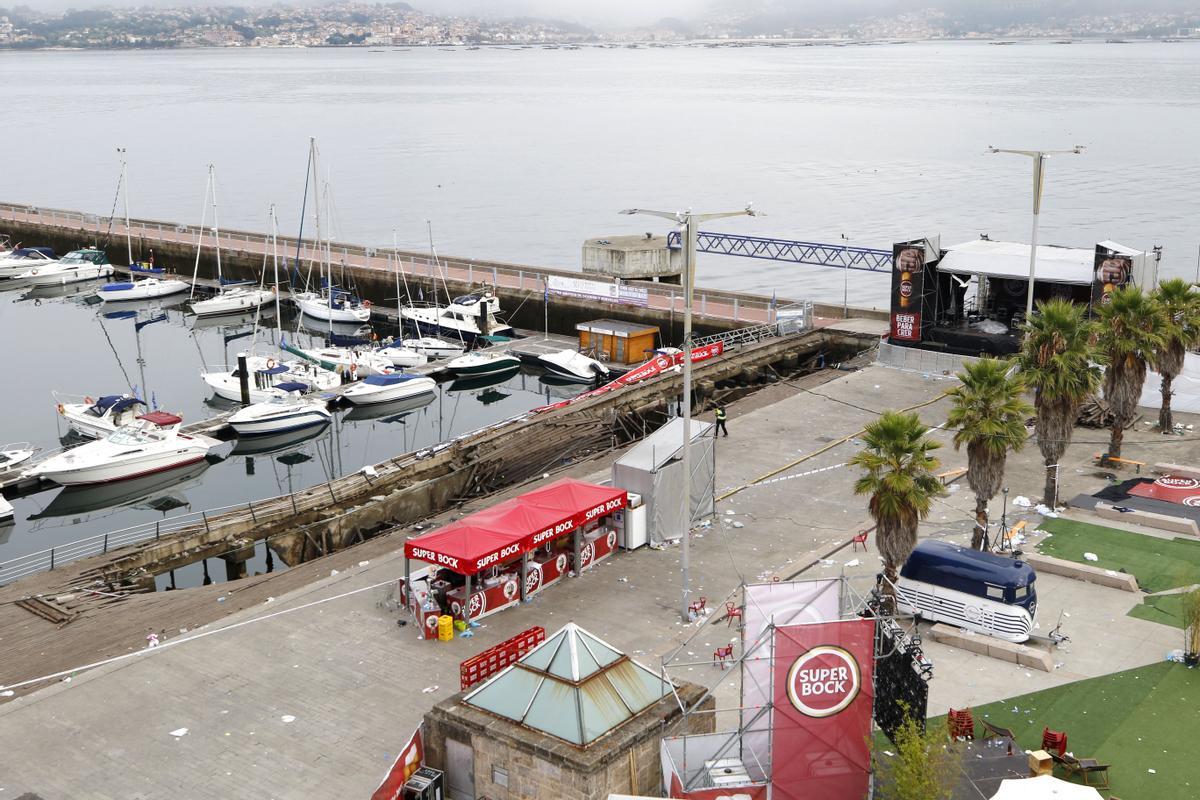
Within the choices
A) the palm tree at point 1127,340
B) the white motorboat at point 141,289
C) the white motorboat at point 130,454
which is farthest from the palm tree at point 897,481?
the white motorboat at point 141,289

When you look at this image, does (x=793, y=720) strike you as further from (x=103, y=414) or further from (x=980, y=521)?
(x=103, y=414)

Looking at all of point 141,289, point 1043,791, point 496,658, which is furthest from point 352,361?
point 1043,791

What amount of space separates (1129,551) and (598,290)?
1557 inches

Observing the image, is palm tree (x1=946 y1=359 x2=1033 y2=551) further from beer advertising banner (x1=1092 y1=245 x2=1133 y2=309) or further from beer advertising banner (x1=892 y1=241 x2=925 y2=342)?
beer advertising banner (x1=892 y1=241 x2=925 y2=342)

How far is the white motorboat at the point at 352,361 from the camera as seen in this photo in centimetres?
5634

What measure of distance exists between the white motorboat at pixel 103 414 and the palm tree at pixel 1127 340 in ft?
117

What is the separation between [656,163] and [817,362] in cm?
10684

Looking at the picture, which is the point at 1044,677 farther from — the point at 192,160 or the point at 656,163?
the point at 192,160

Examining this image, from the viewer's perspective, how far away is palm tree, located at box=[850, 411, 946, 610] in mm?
21703


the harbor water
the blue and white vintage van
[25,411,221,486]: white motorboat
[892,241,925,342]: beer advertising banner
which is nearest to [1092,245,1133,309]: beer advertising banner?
[892,241,925,342]: beer advertising banner

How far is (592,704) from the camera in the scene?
16344 mm

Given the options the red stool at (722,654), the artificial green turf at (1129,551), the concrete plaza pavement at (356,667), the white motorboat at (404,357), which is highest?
the artificial green turf at (1129,551)

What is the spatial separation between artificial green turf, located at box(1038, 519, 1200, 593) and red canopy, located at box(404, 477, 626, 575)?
10003mm

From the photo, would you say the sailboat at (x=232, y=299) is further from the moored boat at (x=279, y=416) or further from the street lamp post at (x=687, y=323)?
the street lamp post at (x=687, y=323)
